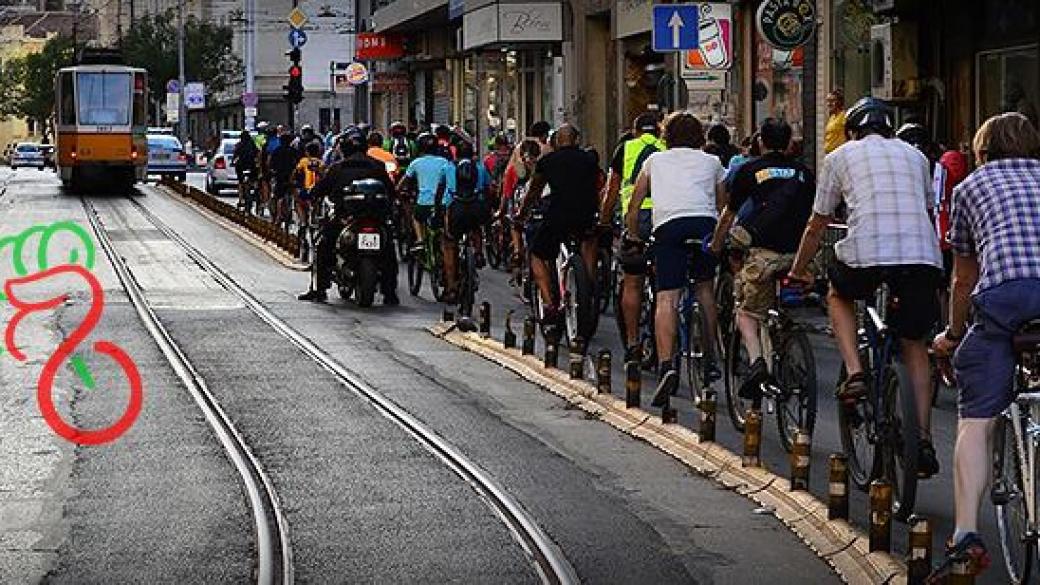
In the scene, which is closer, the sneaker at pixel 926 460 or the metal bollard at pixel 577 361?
the sneaker at pixel 926 460

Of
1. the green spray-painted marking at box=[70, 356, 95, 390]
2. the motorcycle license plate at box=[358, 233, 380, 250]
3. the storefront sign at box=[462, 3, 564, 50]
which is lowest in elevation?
the green spray-painted marking at box=[70, 356, 95, 390]

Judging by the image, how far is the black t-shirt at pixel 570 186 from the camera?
1789 cm

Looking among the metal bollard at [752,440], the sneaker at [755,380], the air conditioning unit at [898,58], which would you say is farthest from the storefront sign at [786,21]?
the metal bollard at [752,440]

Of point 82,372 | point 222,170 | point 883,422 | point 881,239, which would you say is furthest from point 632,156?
point 222,170

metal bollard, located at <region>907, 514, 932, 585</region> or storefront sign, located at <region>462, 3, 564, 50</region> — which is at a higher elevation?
storefront sign, located at <region>462, 3, 564, 50</region>

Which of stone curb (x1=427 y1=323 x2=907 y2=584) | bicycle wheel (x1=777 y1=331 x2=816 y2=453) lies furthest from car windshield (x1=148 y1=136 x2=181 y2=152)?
bicycle wheel (x1=777 y1=331 x2=816 y2=453)

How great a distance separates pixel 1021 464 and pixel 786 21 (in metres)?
15.1

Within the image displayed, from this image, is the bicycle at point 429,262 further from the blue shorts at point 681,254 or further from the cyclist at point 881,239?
the cyclist at point 881,239

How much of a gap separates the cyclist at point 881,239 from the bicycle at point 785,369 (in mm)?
931

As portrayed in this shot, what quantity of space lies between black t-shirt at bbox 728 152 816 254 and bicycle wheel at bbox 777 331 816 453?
683 millimetres

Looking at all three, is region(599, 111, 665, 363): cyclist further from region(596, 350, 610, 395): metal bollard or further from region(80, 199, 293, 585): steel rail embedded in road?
region(80, 199, 293, 585): steel rail embedded in road

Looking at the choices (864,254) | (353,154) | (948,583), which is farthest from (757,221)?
(353,154)

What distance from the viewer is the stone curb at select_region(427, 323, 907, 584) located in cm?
909

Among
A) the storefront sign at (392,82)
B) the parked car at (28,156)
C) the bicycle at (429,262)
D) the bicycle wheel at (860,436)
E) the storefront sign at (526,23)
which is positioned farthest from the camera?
the parked car at (28,156)
